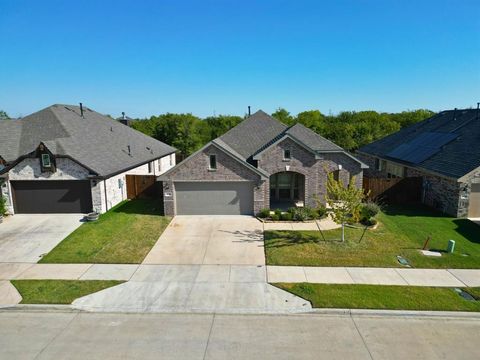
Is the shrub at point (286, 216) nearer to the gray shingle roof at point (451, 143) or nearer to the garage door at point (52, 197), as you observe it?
the gray shingle roof at point (451, 143)

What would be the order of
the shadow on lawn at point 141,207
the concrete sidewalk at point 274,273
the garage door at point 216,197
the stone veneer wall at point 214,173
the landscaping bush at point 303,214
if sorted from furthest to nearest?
the shadow on lawn at point 141,207, the garage door at point 216,197, the stone veneer wall at point 214,173, the landscaping bush at point 303,214, the concrete sidewalk at point 274,273

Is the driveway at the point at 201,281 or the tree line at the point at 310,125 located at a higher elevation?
the tree line at the point at 310,125

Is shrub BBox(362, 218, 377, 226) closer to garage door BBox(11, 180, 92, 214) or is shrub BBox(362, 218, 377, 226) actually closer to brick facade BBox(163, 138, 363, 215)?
brick facade BBox(163, 138, 363, 215)

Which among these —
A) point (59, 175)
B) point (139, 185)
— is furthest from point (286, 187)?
point (59, 175)

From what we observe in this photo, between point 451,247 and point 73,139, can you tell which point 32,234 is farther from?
point 451,247

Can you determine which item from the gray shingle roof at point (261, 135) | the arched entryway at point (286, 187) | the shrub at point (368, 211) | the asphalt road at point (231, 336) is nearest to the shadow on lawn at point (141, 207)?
the gray shingle roof at point (261, 135)

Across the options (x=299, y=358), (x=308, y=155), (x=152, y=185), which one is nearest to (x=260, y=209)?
(x=308, y=155)

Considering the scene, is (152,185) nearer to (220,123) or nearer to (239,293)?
(239,293)

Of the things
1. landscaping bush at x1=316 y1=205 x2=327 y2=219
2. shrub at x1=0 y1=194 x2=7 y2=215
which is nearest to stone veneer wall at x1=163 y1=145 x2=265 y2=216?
landscaping bush at x1=316 y1=205 x2=327 y2=219
